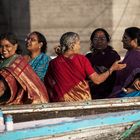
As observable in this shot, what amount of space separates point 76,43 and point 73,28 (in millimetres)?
6103

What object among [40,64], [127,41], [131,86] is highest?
[127,41]

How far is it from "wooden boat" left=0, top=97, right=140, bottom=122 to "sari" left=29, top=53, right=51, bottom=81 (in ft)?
2.83

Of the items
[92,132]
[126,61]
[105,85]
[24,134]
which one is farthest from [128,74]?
[24,134]

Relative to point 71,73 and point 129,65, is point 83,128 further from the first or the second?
point 129,65

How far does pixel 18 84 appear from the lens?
11.3 ft

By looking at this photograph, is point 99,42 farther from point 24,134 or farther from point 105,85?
point 24,134

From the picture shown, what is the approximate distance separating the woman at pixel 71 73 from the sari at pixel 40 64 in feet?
1.47

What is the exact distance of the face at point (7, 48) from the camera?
3.64 metres

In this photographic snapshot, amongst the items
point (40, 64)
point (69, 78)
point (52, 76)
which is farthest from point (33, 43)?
point (69, 78)

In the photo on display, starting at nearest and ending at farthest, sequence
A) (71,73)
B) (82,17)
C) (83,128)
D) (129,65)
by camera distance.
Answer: (83,128)
(71,73)
(129,65)
(82,17)

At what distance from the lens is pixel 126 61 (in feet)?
13.3

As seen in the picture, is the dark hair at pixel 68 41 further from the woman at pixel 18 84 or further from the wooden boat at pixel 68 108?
the wooden boat at pixel 68 108

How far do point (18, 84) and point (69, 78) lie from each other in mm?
423

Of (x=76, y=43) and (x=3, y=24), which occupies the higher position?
(x=76, y=43)
